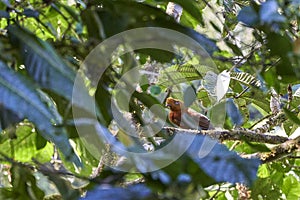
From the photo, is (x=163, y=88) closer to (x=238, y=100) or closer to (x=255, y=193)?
(x=238, y=100)

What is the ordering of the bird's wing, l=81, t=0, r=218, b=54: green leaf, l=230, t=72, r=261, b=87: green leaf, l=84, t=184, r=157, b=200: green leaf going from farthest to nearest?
the bird's wing < l=230, t=72, r=261, b=87: green leaf < l=81, t=0, r=218, b=54: green leaf < l=84, t=184, r=157, b=200: green leaf

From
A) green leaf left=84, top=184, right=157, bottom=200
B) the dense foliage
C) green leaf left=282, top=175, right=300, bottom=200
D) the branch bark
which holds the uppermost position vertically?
the dense foliage

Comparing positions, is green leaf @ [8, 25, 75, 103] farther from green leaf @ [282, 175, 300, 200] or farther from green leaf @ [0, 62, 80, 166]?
green leaf @ [282, 175, 300, 200]

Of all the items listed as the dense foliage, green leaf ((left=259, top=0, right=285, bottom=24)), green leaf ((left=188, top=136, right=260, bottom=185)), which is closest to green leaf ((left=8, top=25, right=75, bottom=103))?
the dense foliage

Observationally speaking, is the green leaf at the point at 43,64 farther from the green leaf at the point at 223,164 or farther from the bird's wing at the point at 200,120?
the bird's wing at the point at 200,120

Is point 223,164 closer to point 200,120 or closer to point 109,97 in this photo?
point 109,97

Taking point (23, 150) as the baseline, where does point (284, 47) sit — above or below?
above

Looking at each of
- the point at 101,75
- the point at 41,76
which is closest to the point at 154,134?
the point at 101,75

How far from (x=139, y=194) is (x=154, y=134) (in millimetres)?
288

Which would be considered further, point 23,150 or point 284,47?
point 23,150

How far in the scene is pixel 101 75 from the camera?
0.57 meters

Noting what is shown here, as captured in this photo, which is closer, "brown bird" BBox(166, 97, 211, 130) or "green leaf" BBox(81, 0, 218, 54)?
"green leaf" BBox(81, 0, 218, 54)

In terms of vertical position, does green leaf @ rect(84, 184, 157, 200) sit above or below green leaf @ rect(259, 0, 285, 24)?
below

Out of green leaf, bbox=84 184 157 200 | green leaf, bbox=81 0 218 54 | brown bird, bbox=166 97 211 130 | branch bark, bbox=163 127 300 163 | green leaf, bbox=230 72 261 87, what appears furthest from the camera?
brown bird, bbox=166 97 211 130
